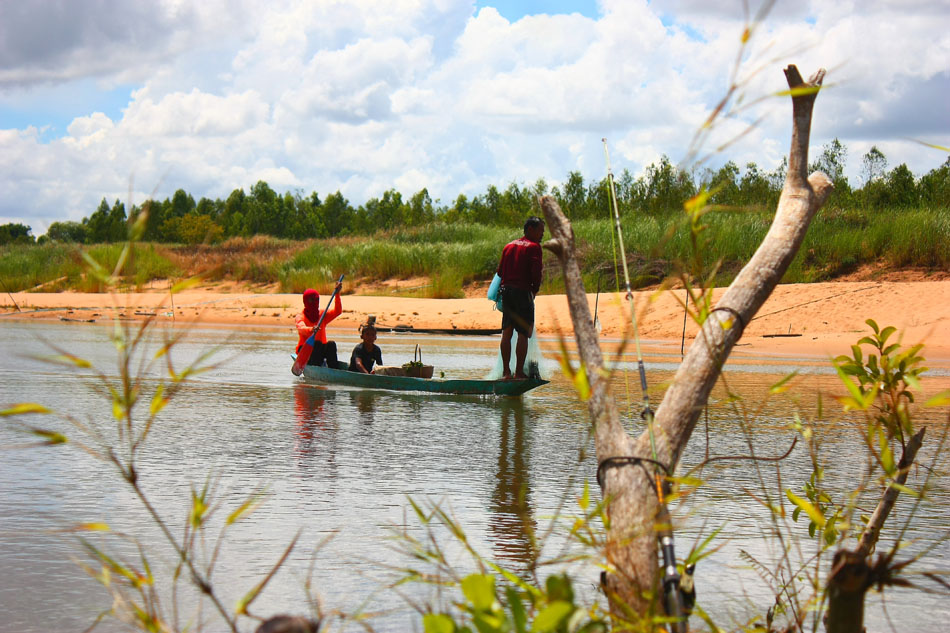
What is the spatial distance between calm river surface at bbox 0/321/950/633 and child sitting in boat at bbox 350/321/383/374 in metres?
0.59

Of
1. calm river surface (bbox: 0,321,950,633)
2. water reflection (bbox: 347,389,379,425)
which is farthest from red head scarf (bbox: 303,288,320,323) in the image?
calm river surface (bbox: 0,321,950,633)

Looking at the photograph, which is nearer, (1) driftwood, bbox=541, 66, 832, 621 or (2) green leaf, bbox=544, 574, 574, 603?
(2) green leaf, bbox=544, 574, 574, 603

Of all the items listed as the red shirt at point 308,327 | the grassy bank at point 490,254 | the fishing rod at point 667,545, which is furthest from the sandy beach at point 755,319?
the fishing rod at point 667,545

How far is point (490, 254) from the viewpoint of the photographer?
31984 millimetres

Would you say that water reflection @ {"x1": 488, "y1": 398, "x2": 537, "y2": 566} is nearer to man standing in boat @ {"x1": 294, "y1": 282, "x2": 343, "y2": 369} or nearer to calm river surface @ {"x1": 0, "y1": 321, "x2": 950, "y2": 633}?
calm river surface @ {"x1": 0, "y1": 321, "x2": 950, "y2": 633}

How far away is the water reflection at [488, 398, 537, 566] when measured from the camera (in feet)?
15.5

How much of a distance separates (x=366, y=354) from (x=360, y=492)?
655 centimetres

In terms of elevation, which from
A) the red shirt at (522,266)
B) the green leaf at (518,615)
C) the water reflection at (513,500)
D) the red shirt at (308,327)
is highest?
the red shirt at (522,266)

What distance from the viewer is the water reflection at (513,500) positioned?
4738mm

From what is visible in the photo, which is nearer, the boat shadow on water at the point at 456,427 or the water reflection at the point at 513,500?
the water reflection at the point at 513,500

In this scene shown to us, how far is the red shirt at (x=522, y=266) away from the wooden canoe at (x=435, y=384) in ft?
3.86

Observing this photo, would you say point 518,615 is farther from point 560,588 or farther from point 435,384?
point 435,384

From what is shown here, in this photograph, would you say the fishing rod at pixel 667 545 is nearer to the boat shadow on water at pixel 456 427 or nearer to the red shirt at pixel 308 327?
the boat shadow on water at pixel 456 427

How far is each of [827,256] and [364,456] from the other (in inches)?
823
